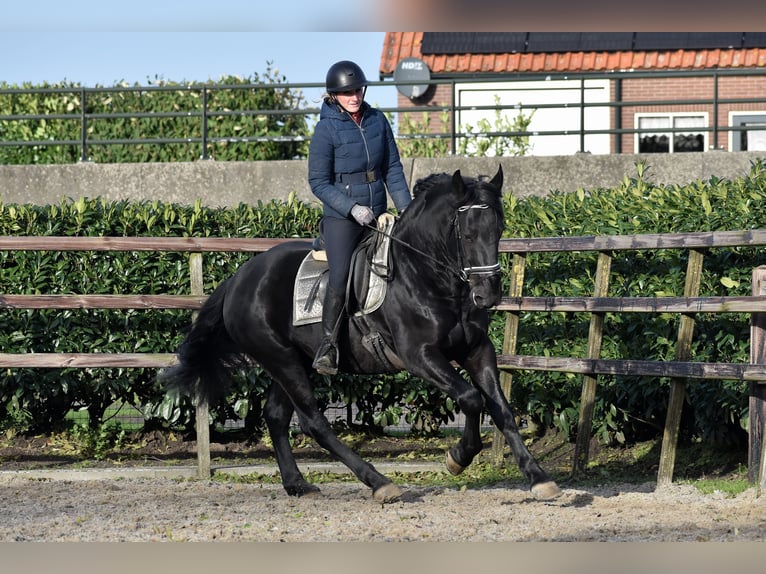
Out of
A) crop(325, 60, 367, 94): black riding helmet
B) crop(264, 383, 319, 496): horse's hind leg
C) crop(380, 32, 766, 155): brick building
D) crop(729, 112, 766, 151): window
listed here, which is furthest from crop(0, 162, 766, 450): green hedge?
crop(729, 112, 766, 151): window

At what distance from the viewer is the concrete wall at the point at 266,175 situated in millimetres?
11328

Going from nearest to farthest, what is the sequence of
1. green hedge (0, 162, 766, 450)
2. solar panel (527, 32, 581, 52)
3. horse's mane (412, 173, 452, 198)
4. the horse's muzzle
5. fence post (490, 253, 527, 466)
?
the horse's muzzle
horse's mane (412, 173, 452, 198)
green hedge (0, 162, 766, 450)
fence post (490, 253, 527, 466)
solar panel (527, 32, 581, 52)

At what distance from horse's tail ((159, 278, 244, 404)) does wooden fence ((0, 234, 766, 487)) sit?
413mm

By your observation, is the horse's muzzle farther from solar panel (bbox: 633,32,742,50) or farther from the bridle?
solar panel (bbox: 633,32,742,50)

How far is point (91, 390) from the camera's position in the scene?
8672 mm

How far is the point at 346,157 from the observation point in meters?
6.34

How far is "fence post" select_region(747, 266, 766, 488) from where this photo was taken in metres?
6.05

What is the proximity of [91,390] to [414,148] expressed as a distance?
24.4 feet

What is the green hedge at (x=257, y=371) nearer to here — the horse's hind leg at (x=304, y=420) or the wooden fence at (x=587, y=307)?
the wooden fence at (x=587, y=307)

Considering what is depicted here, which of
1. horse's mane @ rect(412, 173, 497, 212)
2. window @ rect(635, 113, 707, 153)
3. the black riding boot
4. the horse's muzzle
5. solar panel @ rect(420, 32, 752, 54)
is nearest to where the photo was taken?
the horse's muzzle

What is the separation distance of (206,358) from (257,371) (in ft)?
4.49

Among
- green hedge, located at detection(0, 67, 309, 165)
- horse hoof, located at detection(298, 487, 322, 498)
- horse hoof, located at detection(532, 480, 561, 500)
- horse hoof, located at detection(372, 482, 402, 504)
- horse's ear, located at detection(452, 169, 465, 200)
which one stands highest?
green hedge, located at detection(0, 67, 309, 165)
